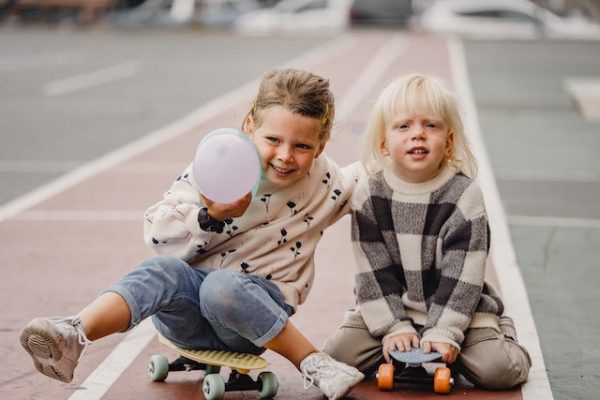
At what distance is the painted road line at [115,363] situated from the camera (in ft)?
16.4

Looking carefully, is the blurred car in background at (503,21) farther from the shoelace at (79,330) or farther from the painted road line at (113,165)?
the shoelace at (79,330)

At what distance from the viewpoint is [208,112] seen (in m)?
16.8

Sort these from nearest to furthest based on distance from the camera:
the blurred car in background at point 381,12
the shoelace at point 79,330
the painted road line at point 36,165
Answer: the shoelace at point 79,330 < the painted road line at point 36,165 < the blurred car in background at point 381,12

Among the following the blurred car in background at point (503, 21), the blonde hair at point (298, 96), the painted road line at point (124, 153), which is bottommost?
the blurred car in background at point (503, 21)

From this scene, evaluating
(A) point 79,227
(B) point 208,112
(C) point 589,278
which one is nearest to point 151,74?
(B) point 208,112

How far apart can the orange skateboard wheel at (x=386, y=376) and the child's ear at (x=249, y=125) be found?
3.61ft

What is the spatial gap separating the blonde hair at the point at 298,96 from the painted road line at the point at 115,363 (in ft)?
4.26

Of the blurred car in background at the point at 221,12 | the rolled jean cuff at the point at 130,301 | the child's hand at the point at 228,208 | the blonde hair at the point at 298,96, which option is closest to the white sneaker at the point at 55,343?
the rolled jean cuff at the point at 130,301

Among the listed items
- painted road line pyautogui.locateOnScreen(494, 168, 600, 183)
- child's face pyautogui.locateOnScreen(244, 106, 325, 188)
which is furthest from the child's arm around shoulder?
painted road line pyautogui.locateOnScreen(494, 168, 600, 183)

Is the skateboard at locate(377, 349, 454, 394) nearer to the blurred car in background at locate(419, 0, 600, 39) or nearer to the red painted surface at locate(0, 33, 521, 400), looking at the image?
the red painted surface at locate(0, 33, 521, 400)

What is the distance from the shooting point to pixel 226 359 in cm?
483

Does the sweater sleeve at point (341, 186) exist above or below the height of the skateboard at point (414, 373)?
above

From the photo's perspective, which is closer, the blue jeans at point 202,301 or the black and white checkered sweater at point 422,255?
the blue jeans at point 202,301

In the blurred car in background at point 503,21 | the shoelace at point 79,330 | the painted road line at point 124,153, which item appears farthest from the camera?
the blurred car in background at point 503,21
